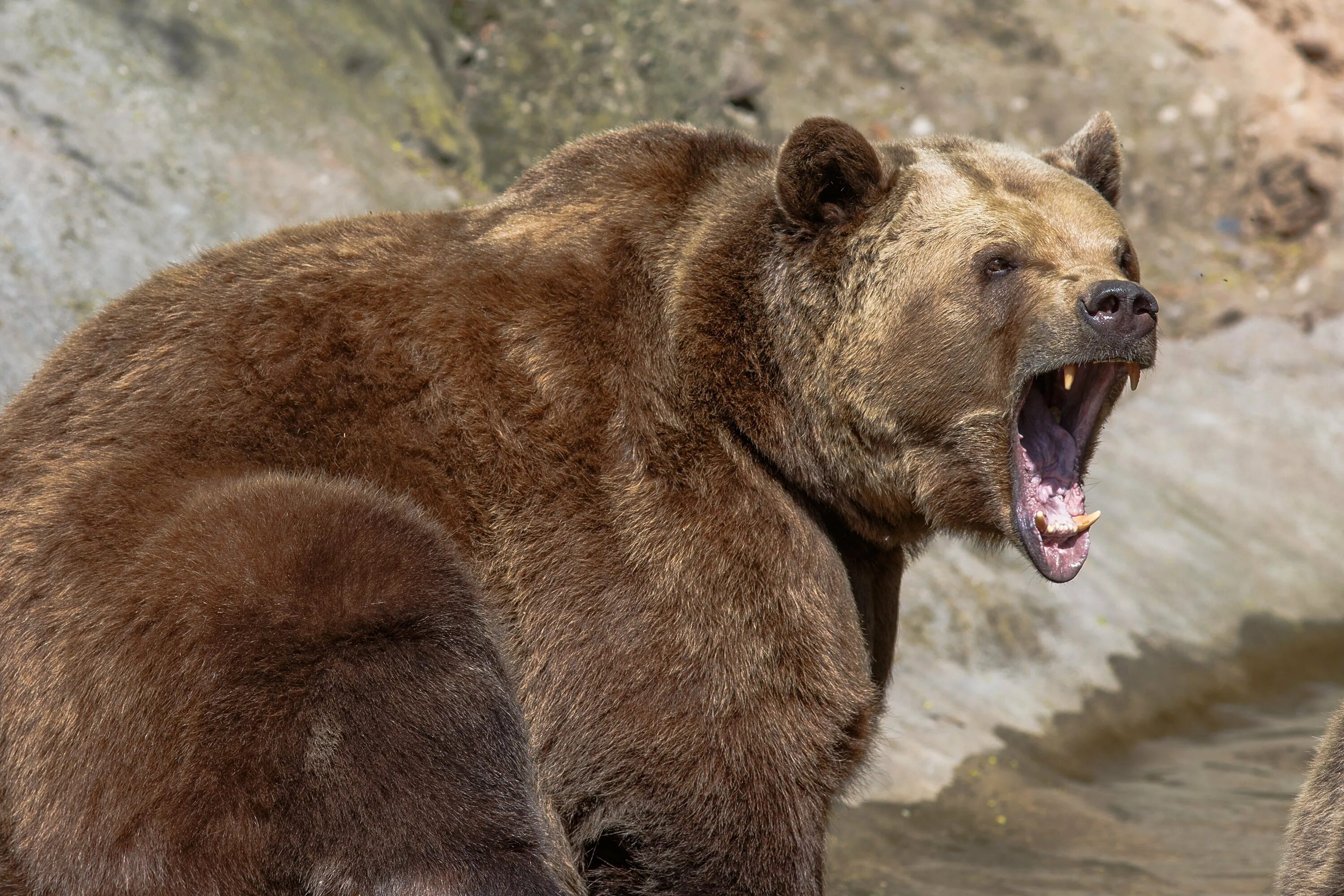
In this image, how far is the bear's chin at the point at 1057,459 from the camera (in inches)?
167

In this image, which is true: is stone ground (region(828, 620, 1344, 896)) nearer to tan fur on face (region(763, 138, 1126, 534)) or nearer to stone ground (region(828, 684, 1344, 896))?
stone ground (region(828, 684, 1344, 896))

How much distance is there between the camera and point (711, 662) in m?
3.92

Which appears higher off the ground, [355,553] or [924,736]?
[355,553]

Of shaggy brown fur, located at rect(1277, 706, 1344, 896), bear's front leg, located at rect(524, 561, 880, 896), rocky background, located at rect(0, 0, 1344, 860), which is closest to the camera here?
bear's front leg, located at rect(524, 561, 880, 896)

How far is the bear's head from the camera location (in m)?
4.21

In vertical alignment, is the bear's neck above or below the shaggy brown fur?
above

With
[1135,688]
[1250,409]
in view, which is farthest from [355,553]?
[1250,409]

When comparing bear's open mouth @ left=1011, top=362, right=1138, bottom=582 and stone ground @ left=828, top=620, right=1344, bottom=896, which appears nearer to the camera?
bear's open mouth @ left=1011, top=362, right=1138, bottom=582

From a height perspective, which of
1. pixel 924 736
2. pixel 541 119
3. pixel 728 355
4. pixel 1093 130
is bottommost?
pixel 924 736

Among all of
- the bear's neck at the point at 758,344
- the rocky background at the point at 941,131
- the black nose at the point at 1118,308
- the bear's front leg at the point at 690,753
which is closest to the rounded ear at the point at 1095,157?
the black nose at the point at 1118,308

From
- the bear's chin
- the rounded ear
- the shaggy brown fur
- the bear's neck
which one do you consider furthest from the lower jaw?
the rounded ear

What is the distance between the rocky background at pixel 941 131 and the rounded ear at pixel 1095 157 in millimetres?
3055

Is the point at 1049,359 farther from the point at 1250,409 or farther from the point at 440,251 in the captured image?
the point at 1250,409

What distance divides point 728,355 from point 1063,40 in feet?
33.9
